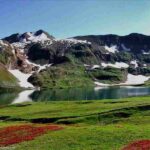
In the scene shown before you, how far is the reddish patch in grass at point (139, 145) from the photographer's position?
134 ft

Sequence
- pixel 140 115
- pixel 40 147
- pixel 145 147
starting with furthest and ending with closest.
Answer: pixel 140 115, pixel 40 147, pixel 145 147

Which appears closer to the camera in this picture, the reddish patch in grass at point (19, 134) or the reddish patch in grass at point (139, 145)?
the reddish patch in grass at point (139, 145)

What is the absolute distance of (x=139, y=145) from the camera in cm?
4212

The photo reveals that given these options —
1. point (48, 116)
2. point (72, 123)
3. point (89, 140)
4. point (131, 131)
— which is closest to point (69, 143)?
point (89, 140)

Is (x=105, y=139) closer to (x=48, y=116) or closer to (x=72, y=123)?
(x=72, y=123)

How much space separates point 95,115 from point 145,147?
3949 cm

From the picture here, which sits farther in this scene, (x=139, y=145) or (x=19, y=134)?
(x=19, y=134)

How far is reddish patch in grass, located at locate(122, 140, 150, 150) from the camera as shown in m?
40.7

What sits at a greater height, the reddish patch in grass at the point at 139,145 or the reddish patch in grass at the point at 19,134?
the reddish patch in grass at the point at 139,145

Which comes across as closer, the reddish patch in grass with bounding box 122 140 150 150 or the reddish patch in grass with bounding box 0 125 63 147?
the reddish patch in grass with bounding box 122 140 150 150

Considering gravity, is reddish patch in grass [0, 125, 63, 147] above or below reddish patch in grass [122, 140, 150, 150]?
below

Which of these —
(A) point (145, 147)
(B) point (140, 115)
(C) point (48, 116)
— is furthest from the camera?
(C) point (48, 116)

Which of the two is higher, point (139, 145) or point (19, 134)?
point (139, 145)

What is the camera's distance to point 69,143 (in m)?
47.8
